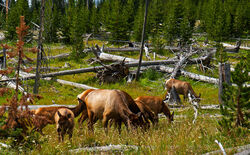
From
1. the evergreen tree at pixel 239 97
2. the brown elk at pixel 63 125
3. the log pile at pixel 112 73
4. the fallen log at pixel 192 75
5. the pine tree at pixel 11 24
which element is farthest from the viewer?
the pine tree at pixel 11 24

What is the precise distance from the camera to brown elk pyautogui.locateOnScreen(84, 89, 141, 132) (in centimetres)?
716

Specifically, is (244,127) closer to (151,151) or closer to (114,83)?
(151,151)

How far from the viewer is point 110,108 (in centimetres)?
723

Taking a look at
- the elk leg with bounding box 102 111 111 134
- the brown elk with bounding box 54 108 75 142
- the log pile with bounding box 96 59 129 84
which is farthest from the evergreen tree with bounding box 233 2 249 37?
the brown elk with bounding box 54 108 75 142

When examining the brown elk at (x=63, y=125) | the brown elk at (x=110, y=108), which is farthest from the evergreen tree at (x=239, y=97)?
the brown elk at (x=63, y=125)

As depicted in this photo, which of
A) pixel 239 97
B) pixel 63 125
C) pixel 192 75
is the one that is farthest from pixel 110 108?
pixel 192 75

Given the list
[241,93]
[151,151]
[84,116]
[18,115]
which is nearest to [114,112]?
[84,116]

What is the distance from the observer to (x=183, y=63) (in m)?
22.8

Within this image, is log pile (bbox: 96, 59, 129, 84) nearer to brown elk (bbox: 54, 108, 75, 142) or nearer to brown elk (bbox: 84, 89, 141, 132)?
brown elk (bbox: 84, 89, 141, 132)

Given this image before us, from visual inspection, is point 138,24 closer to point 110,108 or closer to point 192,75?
point 192,75

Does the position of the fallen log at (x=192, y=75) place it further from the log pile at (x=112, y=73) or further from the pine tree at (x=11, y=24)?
the pine tree at (x=11, y=24)

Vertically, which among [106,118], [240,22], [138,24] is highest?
[240,22]

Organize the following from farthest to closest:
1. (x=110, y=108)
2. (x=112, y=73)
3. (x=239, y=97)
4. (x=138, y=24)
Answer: (x=138, y=24)
(x=112, y=73)
(x=110, y=108)
(x=239, y=97)

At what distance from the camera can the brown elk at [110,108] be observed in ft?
23.5
